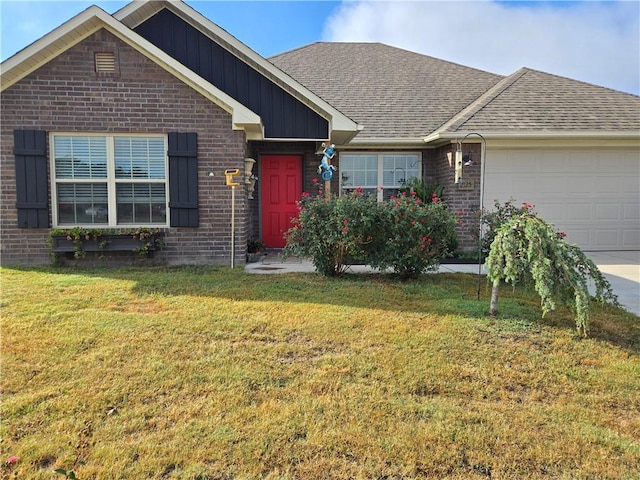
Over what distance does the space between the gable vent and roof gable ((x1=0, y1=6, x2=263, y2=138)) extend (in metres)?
0.33

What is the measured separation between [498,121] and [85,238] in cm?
871

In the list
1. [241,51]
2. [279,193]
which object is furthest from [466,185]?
[241,51]

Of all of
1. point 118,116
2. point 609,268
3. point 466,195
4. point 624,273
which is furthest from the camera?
point 466,195

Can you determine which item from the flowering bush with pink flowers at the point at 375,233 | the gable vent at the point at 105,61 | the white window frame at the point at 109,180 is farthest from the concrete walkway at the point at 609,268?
the gable vent at the point at 105,61

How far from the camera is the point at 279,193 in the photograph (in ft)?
35.6

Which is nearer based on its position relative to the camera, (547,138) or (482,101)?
(547,138)

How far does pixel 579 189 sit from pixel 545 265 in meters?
7.30

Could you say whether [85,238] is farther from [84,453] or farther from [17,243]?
[84,453]

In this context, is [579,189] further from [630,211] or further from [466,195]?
[466,195]

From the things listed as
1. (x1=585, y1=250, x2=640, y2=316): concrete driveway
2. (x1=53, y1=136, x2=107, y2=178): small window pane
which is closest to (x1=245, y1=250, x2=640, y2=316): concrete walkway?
(x1=585, y1=250, x2=640, y2=316): concrete driveway

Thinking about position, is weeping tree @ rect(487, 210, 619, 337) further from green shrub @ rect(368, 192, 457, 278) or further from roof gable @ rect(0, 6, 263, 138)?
roof gable @ rect(0, 6, 263, 138)

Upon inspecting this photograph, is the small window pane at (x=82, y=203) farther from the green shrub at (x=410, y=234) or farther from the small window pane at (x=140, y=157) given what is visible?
the green shrub at (x=410, y=234)

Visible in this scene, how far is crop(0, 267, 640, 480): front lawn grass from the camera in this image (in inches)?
101

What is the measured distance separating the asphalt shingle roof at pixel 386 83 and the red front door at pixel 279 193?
5.98 feet
